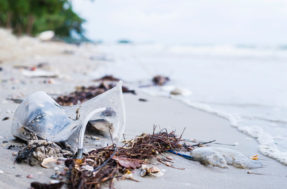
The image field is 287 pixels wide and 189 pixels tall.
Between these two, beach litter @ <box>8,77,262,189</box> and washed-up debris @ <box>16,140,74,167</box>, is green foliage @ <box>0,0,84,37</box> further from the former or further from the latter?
washed-up debris @ <box>16,140,74,167</box>

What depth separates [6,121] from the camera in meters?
2.90

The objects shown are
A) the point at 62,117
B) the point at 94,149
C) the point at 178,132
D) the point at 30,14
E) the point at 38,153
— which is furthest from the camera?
the point at 30,14

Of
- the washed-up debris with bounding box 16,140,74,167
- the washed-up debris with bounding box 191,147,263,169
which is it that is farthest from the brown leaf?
the washed-up debris with bounding box 191,147,263,169

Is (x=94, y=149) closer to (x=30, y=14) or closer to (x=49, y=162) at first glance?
(x=49, y=162)

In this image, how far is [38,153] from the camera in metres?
1.94

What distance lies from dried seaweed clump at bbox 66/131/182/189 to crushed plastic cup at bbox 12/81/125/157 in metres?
0.15

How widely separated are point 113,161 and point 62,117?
606mm

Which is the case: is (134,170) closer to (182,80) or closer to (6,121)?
(6,121)

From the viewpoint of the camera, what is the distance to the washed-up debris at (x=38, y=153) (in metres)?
Result: 1.92

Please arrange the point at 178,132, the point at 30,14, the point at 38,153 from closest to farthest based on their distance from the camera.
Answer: the point at 38,153 → the point at 178,132 → the point at 30,14

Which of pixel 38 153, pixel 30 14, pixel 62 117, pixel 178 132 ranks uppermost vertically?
pixel 30 14

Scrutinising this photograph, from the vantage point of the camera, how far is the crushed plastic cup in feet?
7.16

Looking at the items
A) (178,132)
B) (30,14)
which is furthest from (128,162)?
(30,14)

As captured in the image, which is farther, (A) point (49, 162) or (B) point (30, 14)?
(B) point (30, 14)
